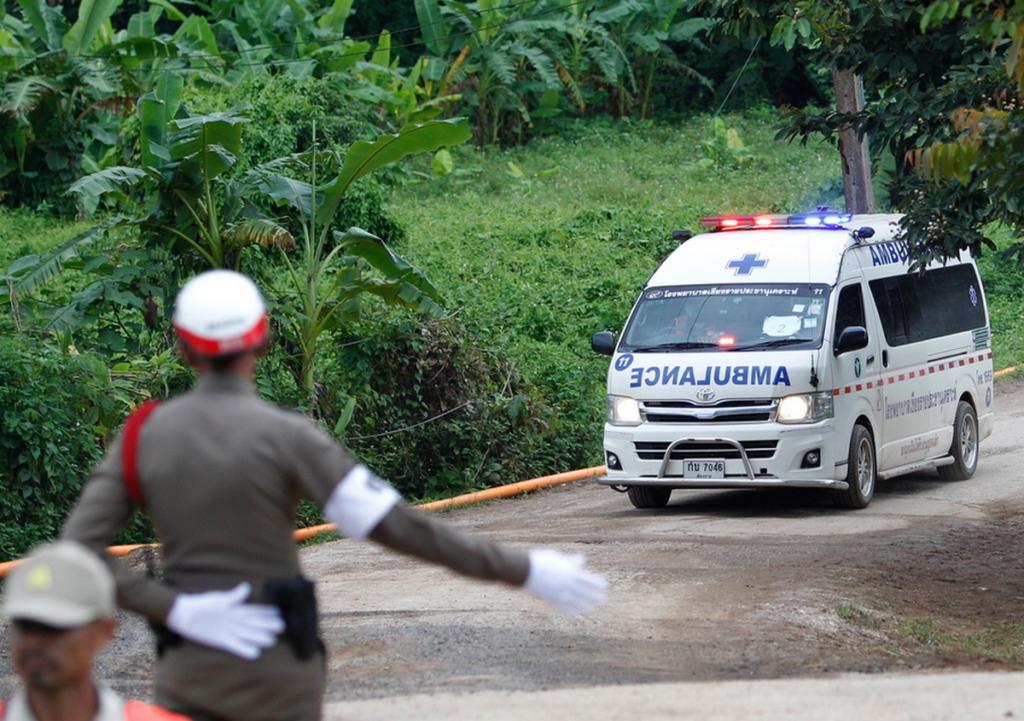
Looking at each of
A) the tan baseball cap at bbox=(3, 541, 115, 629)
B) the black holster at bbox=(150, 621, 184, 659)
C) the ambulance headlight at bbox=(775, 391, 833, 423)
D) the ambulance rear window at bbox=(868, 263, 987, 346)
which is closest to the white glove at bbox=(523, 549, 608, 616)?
the black holster at bbox=(150, 621, 184, 659)

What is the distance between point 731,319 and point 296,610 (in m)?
10.4

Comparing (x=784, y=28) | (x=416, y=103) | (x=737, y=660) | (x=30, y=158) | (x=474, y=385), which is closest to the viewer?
(x=737, y=660)

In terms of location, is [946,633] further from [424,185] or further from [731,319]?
[424,185]

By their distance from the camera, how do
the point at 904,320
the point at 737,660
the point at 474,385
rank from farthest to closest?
the point at 474,385
the point at 904,320
the point at 737,660

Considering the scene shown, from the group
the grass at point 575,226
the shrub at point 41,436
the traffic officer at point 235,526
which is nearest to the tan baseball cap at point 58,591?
the traffic officer at point 235,526

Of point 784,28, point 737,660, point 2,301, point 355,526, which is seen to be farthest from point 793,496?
point 355,526

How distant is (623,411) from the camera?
14.1m

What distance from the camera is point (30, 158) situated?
28.2m

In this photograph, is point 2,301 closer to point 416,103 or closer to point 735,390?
point 735,390

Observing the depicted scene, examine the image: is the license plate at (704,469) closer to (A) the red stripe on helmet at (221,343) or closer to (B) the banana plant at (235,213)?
(B) the banana plant at (235,213)

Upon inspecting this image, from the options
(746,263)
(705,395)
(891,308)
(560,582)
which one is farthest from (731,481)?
(560,582)

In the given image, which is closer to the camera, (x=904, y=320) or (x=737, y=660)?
(x=737, y=660)

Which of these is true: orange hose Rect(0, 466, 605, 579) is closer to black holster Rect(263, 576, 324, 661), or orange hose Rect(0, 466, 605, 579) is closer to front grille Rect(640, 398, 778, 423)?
front grille Rect(640, 398, 778, 423)

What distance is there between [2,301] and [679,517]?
6454 millimetres
